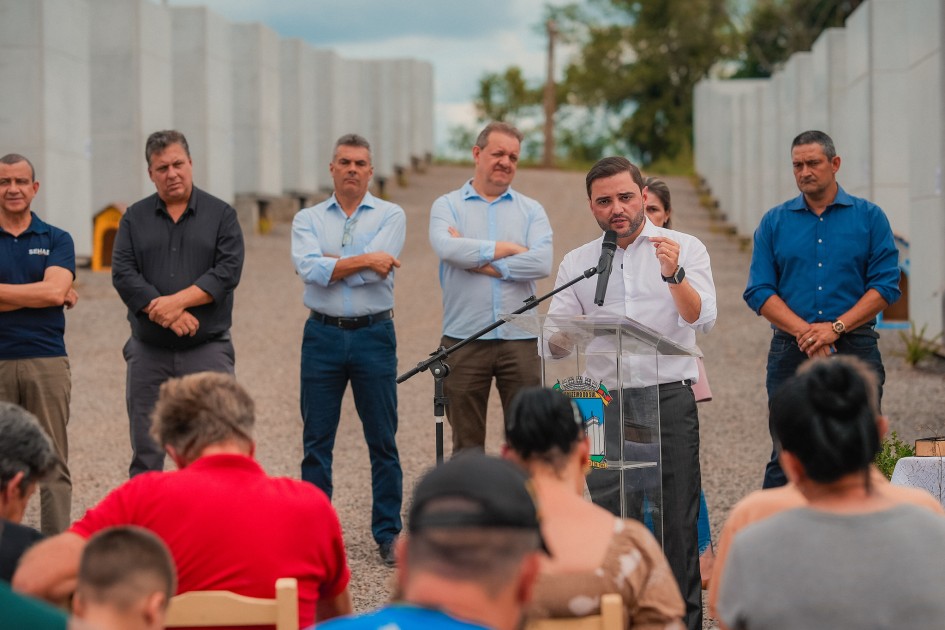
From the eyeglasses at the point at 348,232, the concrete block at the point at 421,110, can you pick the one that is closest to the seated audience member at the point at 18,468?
the eyeglasses at the point at 348,232

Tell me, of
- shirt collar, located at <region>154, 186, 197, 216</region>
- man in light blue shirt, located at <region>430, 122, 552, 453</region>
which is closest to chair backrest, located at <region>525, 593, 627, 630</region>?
man in light blue shirt, located at <region>430, 122, 552, 453</region>

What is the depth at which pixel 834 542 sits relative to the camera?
2830 mm

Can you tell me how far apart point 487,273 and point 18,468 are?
12.2 ft

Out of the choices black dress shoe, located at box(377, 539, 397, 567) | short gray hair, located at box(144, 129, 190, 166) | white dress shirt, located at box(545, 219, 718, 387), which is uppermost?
short gray hair, located at box(144, 129, 190, 166)

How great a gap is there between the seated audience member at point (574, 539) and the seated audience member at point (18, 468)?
1.26m

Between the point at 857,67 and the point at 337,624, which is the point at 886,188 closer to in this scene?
the point at 857,67

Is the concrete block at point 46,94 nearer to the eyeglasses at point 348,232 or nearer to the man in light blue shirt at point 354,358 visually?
the eyeglasses at point 348,232

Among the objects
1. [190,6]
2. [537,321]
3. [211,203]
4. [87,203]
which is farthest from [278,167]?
[537,321]

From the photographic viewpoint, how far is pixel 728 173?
2953cm

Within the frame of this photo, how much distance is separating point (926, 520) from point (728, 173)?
27.4 metres

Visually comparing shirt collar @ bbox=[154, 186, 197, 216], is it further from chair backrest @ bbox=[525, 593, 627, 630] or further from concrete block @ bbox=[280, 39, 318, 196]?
concrete block @ bbox=[280, 39, 318, 196]

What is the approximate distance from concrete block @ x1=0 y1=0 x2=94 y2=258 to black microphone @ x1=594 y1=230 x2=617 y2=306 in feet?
42.9

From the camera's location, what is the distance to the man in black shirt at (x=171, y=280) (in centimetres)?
661

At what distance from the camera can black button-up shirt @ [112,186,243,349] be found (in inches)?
263
